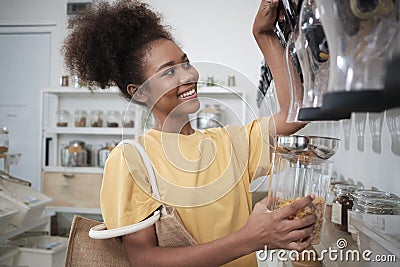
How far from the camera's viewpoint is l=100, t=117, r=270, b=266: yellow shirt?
2.56 ft

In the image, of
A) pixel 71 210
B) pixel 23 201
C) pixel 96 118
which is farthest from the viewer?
pixel 96 118

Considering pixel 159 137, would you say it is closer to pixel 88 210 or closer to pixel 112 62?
pixel 112 62

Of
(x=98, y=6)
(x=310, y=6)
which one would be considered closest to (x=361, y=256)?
(x=310, y=6)

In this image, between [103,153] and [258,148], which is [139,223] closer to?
[258,148]

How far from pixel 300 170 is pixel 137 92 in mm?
346

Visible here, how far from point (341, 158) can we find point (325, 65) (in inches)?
38.2

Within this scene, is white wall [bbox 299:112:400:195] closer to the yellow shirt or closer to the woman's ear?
the yellow shirt

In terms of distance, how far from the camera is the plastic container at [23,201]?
222 cm

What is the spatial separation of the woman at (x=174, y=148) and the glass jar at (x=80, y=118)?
2.14 meters

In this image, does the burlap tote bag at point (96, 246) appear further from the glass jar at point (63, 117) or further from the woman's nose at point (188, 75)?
the glass jar at point (63, 117)

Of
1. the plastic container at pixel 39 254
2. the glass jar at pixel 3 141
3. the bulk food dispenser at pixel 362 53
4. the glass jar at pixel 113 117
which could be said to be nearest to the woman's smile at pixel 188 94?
the bulk food dispenser at pixel 362 53

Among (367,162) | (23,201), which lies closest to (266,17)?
(367,162)

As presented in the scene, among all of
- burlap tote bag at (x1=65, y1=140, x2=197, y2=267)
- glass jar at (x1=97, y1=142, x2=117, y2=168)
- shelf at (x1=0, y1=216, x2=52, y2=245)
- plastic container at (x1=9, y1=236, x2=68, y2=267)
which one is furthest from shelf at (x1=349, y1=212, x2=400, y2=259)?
glass jar at (x1=97, y1=142, x2=117, y2=168)

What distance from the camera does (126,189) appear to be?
0.78 meters
